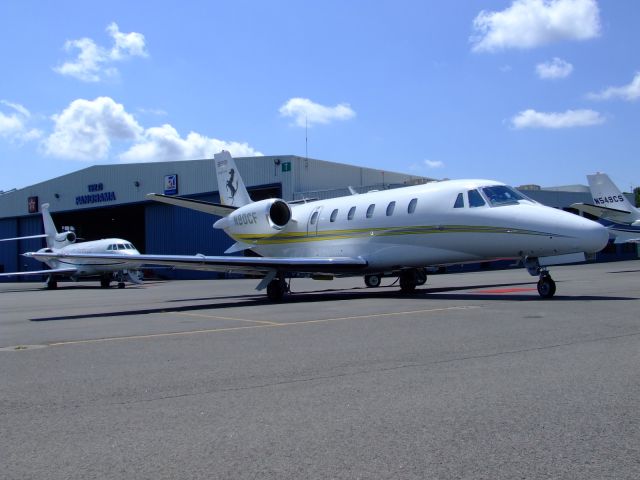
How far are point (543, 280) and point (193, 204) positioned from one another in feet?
35.7

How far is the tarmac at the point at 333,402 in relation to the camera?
12.8 ft

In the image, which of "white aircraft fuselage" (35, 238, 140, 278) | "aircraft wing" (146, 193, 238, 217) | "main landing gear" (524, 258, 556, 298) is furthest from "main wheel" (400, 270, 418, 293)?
"white aircraft fuselage" (35, 238, 140, 278)

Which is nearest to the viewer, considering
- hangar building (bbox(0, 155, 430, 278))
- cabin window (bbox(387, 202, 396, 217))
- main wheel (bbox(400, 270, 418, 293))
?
cabin window (bbox(387, 202, 396, 217))

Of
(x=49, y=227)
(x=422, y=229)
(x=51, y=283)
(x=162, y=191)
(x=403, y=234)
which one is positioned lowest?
(x=51, y=283)

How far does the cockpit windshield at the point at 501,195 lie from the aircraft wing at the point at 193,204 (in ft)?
28.4

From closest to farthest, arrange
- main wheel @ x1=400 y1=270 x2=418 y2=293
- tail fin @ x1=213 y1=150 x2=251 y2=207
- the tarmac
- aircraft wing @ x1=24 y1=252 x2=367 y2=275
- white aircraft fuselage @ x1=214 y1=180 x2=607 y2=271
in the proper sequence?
the tarmac → white aircraft fuselage @ x1=214 y1=180 x2=607 y2=271 → aircraft wing @ x1=24 y1=252 x2=367 y2=275 → main wheel @ x1=400 y1=270 x2=418 y2=293 → tail fin @ x1=213 y1=150 x2=251 y2=207

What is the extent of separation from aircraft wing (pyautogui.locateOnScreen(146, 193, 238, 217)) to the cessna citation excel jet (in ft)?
0.21

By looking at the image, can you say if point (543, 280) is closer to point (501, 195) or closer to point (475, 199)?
point (501, 195)

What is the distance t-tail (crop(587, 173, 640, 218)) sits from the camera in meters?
38.9

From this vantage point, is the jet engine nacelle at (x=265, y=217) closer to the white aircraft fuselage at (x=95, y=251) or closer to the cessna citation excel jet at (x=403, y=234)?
the cessna citation excel jet at (x=403, y=234)

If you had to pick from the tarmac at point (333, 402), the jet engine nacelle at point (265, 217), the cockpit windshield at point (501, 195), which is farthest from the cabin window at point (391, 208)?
the tarmac at point (333, 402)

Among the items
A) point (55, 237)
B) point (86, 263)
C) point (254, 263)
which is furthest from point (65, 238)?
point (254, 263)

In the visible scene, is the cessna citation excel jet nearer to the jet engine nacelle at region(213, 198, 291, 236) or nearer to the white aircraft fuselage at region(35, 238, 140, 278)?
the jet engine nacelle at region(213, 198, 291, 236)

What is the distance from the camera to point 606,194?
39.9m
